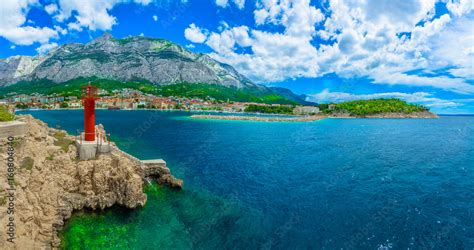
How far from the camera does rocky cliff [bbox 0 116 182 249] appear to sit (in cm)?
1552

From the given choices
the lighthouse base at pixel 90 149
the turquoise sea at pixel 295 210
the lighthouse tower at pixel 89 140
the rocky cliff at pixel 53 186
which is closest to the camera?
the rocky cliff at pixel 53 186

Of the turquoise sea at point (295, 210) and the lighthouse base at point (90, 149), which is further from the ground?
the lighthouse base at point (90, 149)

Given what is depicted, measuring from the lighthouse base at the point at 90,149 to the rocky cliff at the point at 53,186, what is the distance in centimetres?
59

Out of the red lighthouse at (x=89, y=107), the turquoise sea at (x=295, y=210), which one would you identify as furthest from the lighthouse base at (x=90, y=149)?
the turquoise sea at (x=295, y=210)

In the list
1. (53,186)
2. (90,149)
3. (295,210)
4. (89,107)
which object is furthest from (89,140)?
(295,210)

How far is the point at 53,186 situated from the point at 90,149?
Result: 5.80 metres

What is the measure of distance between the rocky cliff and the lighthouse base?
1.94 feet

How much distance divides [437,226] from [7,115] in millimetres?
34438

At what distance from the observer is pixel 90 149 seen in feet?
81.2

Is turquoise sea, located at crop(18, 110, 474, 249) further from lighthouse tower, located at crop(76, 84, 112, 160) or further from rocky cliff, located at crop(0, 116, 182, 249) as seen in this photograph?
lighthouse tower, located at crop(76, 84, 112, 160)

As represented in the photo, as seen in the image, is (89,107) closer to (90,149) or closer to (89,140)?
(89,140)

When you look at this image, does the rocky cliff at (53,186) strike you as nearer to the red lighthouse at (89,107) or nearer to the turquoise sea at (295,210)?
the turquoise sea at (295,210)

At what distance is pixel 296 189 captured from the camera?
27125mm

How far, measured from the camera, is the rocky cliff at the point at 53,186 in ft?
50.9
